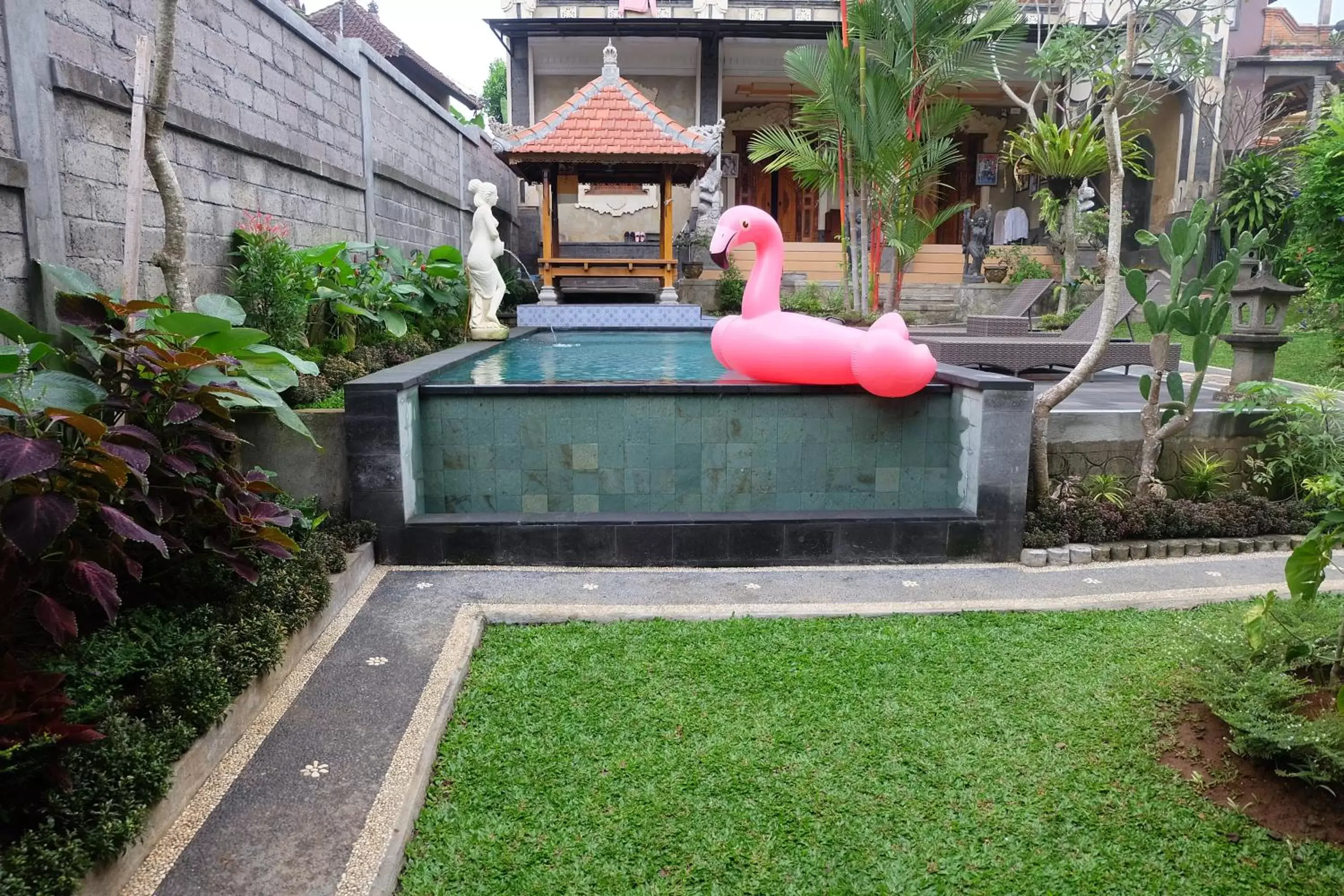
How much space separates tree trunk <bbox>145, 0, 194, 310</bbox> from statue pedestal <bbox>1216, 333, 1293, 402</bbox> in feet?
22.9

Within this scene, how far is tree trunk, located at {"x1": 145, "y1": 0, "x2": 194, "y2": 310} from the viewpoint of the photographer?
3.86m

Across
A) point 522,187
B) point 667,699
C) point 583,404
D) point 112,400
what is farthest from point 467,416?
point 522,187

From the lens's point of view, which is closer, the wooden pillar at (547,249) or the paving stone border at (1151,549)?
the paving stone border at (1151,549)

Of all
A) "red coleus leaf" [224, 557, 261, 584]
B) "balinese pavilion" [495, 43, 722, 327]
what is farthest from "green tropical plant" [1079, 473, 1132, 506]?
"balinese pavilion" [495, 43, 722, 327]

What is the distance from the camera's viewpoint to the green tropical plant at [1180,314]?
5039 mm

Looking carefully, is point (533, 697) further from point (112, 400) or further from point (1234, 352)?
point (1234, 352)

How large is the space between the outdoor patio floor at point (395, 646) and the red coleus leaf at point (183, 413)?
1.09 metres

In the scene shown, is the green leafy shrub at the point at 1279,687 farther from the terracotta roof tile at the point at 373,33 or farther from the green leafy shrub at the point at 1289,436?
the terracotta roof tile at the point at 373,33

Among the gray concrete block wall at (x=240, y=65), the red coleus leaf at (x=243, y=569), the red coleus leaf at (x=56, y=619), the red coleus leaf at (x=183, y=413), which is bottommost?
the red coleus leaf at (x=243, y=569)

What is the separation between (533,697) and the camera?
3.23 metres

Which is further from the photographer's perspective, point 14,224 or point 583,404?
point 583,404

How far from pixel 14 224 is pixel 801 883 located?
4.31 m

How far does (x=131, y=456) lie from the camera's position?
264 cm

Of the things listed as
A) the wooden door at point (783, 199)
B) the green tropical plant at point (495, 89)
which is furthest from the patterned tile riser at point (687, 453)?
the green tropical plant at point (495, 89)
